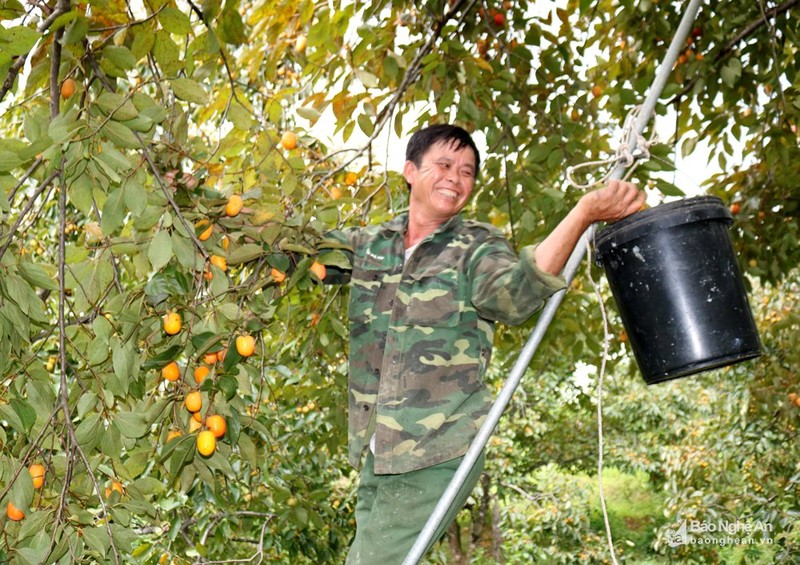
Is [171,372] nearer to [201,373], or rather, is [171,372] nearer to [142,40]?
[201,373]

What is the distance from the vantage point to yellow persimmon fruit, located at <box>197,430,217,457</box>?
1625mm

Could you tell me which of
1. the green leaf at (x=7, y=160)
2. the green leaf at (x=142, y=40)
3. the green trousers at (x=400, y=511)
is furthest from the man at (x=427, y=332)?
the green leaf at (x=7, y=160)

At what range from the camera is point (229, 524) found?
11.5 ft

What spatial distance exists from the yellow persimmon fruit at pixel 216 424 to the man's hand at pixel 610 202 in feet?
2.62

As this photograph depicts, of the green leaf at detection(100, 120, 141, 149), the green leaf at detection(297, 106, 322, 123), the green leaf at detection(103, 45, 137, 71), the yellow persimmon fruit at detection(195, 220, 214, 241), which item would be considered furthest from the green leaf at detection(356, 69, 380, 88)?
the green leaf at detection(100, 120, 141, 149)

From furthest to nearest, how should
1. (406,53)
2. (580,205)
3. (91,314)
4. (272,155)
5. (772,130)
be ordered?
(772,130) < (406,53) < (272,155) < (91,314) < (580,205)

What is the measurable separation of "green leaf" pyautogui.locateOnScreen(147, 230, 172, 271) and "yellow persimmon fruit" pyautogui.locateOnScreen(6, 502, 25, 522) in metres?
0.50

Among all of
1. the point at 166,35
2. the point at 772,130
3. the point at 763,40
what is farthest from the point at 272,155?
the point at 763,40

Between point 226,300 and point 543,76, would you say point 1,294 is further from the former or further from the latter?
point 543,76

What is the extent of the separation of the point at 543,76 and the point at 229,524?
2199mm

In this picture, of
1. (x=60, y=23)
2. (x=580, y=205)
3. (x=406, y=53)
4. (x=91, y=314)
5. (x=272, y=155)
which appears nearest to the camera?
(x=60, y=23)

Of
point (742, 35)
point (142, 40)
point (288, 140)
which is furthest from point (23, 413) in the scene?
point (742, 35)

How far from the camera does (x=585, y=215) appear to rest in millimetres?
1644

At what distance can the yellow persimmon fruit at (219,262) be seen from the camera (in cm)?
180
